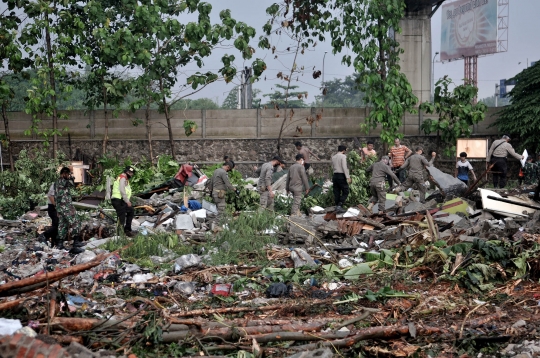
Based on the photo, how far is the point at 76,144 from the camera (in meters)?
20.6

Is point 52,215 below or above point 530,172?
below

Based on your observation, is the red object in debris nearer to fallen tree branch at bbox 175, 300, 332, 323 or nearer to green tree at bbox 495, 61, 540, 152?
fallen tree branch at bbox 175, 300, 332, 323

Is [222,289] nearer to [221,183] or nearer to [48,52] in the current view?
[221,183]

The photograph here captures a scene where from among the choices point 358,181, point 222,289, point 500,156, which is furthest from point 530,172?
point 222,289

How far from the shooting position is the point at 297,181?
1377 cm

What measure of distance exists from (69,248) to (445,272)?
6.25 metres

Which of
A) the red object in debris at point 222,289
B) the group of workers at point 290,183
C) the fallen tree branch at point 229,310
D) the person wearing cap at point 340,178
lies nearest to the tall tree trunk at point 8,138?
the group of workers at point 290,183

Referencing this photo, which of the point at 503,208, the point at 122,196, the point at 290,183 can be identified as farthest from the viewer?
the point at 290,183

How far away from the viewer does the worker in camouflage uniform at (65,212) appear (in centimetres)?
1086

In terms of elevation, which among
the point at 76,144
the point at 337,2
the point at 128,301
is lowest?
the point at 128,301

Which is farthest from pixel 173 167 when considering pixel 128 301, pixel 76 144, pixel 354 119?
pixel 128 301

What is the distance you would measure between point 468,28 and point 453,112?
27.9 meters

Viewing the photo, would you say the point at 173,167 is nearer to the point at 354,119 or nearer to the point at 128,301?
the point at 354,119

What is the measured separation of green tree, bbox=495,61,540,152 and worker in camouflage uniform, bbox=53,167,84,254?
1414cm
